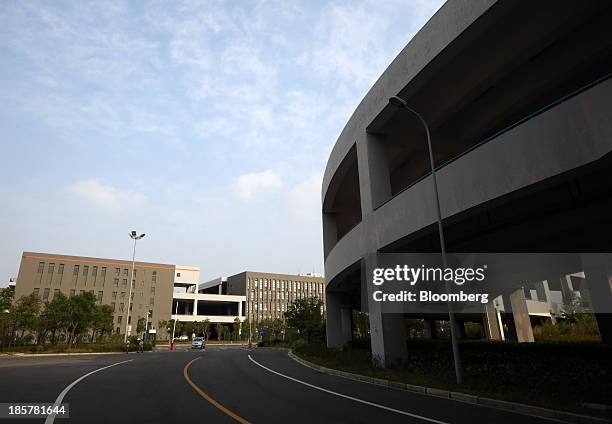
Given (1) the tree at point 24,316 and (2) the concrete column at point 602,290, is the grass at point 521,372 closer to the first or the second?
(2) the concrete column at point 602,290

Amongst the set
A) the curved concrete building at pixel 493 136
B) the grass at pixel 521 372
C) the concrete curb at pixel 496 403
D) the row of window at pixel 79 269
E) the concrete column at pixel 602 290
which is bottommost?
the concrete curb at pixel 496 403

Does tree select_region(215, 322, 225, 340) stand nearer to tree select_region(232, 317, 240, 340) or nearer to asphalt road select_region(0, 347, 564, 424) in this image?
tree select_region(232, 317, 240, 340)

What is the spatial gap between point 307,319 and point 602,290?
2861cm

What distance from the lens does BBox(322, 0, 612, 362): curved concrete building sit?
11.1 m

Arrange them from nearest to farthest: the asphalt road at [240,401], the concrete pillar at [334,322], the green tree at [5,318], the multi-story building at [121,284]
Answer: the asphalt road at [240,401] < the concrete pillar at [334,322] < the green tree at [5,318] < the multi-story building at [121,284]

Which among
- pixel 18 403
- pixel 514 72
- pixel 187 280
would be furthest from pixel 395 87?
pixel 187 280

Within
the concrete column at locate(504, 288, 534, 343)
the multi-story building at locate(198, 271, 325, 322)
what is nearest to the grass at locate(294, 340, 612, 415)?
the concrete column at locate(504, 288, 534, 343)

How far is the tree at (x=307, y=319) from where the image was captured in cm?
4334

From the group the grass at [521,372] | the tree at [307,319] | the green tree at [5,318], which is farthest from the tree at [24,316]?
the grass at [521,372]

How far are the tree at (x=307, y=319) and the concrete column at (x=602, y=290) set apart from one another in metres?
27.2

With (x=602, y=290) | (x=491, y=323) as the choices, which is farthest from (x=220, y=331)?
(x=602, y=290)

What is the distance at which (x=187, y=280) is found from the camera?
11212 cm

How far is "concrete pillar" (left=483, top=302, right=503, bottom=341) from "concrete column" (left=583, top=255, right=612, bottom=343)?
1978 centimetres

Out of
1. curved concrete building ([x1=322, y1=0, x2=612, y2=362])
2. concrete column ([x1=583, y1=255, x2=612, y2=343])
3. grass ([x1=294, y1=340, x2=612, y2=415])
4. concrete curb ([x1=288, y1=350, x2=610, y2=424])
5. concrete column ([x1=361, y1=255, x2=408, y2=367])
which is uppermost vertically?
curved concrete building ([x1=322, y1=0, x2=612, y2=362])
